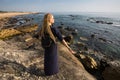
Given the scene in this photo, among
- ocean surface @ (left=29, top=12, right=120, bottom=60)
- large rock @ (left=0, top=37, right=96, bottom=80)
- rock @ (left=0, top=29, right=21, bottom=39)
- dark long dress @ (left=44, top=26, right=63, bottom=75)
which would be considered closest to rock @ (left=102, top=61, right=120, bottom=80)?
large rock @ (left=0, top=37, right=96, bottom=80)

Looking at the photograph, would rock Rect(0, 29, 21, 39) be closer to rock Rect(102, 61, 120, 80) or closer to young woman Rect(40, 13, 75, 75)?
rock Rect(102, 61, 120, 80)

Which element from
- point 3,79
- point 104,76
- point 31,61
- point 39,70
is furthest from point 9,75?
point 104,76

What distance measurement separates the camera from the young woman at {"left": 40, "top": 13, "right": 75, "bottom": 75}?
7470 mm

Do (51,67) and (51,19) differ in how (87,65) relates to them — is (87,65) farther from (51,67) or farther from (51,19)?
(51,19)

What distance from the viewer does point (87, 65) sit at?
1219cm

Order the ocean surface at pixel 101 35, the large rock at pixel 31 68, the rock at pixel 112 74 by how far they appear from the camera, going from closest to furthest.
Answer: the large rock at pixel 31 68 → the rock at pixel 112 74 → the ocean surface at pixel 101 35

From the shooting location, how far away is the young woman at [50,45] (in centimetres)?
747

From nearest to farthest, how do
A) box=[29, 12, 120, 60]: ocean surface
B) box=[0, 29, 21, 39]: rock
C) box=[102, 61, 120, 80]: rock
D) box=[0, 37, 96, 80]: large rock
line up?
box=[0, 37, 96, 80]: large rock → box=[102, 61, 120, 80]: rock → box=[0, 29, 21, 39]: rock → box=[29, 12, 120, 60]: ocean surface

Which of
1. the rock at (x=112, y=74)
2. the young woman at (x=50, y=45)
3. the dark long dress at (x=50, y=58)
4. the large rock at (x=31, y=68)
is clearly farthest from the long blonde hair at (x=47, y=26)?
the rock at (x=112, y=74)

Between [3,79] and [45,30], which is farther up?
[45,30]

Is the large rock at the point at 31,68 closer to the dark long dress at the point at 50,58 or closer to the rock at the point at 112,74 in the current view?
the dark long dress at the point at 50,58

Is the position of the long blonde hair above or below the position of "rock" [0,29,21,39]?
above

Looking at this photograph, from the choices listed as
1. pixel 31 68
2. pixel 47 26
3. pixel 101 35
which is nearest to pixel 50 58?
pixel 47 26

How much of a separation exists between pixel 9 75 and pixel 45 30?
2.68m
